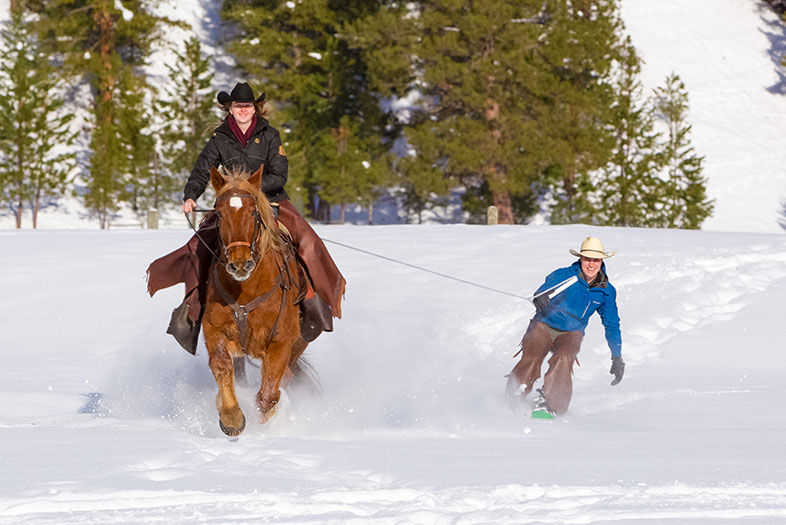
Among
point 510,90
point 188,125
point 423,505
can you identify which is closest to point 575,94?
point 510,90

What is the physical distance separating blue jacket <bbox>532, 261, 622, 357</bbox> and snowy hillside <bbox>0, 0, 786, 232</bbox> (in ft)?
103

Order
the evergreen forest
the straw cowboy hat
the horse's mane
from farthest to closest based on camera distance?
the evergreen forest < the straw cowboy hat < the horse's mane

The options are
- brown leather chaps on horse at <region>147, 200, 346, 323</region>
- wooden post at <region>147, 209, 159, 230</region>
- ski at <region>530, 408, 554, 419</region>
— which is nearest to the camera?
brown leather chaps on horse at <region>147, 200, 346, 323</region>

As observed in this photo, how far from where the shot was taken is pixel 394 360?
1079 cm

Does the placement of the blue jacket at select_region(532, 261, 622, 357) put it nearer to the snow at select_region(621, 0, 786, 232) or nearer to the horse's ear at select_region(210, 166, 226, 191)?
the horse's ear at select_region(210, 166, 226, 191)

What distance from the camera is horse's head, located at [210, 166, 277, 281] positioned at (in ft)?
20.4

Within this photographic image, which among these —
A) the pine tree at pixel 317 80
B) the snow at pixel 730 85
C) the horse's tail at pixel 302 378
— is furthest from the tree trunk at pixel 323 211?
the horse's tail at pixel 302 378

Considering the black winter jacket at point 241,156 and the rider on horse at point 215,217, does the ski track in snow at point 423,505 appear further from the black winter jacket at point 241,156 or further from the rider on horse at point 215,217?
the black winter jacket at point 241,156

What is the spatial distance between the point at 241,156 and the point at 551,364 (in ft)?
10.0

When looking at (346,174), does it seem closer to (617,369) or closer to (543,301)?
(543,301)

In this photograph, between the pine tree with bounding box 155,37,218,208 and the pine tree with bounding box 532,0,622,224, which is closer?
the pine tree with bounding box 532,0,622,224

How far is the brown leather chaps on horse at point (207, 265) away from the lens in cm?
713

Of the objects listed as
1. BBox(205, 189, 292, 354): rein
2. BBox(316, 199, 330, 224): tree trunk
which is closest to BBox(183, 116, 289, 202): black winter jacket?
BBox(205, 189, 292, 354): rein

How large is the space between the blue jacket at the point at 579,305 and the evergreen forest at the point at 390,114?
24758mm
